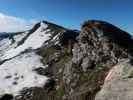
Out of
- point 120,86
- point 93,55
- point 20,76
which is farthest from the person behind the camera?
point 20,76

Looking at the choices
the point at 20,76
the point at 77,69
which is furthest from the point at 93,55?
the point at 20,76

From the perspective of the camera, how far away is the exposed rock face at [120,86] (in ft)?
76.9

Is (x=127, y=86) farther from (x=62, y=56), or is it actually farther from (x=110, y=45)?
(x=62, y=56)

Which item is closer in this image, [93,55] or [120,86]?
[120,86]

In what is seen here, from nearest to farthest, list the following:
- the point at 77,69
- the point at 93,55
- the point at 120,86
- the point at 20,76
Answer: the point at 120,86
the point at 93,55
the point at 77,69
the point at 20,76

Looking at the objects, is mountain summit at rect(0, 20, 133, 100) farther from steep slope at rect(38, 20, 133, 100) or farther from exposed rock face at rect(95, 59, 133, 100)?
exposed rock face at rect(95, 59, 133, 100)

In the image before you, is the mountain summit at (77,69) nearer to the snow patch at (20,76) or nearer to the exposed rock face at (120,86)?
the snow patch at (20,76)

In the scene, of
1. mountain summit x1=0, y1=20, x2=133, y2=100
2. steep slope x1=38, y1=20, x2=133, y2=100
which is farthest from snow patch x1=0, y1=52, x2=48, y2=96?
steep slope x1=38, y1=20, x2=133, y2=100

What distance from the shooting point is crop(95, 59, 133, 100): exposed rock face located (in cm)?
2345

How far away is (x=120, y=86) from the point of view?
24688 mm

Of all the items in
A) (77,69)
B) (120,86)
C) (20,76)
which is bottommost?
(20,76)

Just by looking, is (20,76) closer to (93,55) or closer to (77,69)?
(77,69)

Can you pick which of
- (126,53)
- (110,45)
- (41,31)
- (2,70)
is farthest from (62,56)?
(41,31)

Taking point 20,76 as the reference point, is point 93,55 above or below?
above
